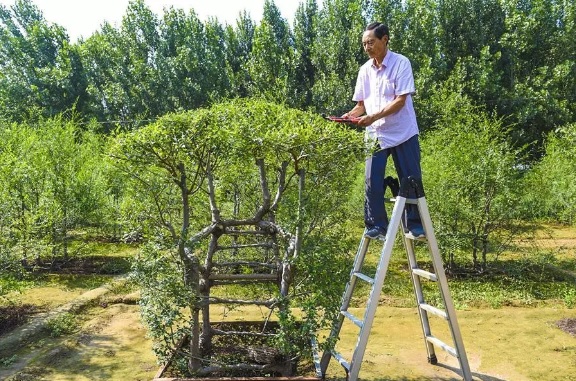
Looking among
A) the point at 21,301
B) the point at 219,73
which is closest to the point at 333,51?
the point at 219,73

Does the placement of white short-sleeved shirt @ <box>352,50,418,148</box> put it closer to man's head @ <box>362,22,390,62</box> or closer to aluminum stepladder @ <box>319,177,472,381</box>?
man's head @ <box>362,22,390,62</box>

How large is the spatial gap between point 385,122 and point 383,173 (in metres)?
0.38

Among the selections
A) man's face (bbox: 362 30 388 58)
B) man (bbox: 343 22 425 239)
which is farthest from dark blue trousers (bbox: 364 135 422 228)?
man's face (bbox: 362 30 388 58)

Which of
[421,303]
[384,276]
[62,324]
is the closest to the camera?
[384,276]

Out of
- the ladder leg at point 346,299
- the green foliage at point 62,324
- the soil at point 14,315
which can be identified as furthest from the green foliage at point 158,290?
the soil at point 14,315

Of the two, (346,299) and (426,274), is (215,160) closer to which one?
(346,299)

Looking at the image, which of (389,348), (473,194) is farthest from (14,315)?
(473,194)

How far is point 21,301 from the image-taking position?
6.17 meters

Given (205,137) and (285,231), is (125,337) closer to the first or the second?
(285,231)

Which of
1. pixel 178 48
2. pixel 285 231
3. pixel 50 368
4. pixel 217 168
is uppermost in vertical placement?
pixel 178 48

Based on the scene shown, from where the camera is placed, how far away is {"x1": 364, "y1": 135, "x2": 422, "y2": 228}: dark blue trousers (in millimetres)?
3514

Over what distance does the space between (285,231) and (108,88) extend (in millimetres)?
22394

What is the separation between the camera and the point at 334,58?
20000 mm

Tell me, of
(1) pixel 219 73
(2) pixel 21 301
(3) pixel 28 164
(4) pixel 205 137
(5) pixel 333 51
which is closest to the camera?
(4) pixel 205 137
